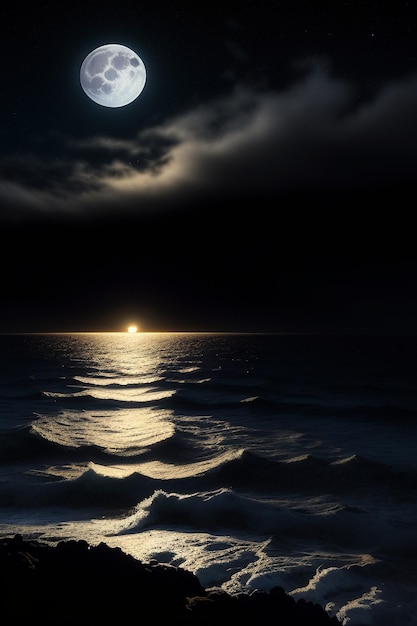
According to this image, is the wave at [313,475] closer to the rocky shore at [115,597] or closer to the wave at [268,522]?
the wave at [268,522]

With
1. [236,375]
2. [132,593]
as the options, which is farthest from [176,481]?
[236,375]

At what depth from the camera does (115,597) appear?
6.30 metres

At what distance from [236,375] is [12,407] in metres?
35.3

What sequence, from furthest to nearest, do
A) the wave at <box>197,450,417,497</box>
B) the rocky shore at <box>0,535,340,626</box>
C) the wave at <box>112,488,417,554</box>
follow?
the wave at <box>197,450,417,497</box> → the wave at <box>112,488,417,554</box> → the rocky shore at <box>0,535,340,626</box>

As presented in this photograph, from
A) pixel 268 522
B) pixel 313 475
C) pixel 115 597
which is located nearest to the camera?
pixel 115 597

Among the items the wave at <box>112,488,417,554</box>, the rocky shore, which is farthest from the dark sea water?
the rocky shore

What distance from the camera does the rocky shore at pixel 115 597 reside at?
5902 millimetres

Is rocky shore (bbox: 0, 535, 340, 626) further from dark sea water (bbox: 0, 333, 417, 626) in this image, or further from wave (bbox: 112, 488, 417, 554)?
wave (bbox: 112, 488, 417, 554)

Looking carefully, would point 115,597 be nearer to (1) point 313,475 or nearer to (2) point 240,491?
(2) point 240,491

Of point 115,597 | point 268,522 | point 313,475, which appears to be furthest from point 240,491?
point 115,597

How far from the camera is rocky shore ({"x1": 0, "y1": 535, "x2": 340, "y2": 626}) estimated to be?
5902 millimetres

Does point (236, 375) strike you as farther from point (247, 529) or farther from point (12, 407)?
point (247, 529)

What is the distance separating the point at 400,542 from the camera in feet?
39.4

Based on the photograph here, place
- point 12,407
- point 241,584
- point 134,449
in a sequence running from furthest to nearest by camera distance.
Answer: point 12,407 < point 134,449 < point 241,584
